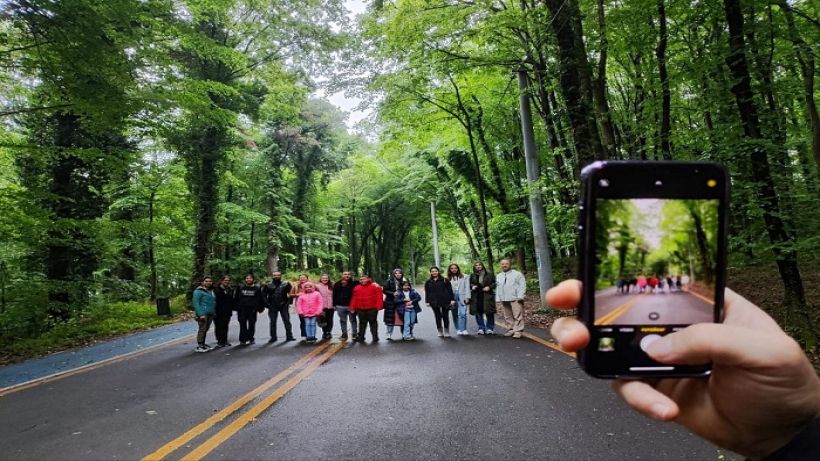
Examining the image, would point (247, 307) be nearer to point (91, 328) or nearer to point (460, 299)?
point (460, 299)

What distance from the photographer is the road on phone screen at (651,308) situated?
1425 mm

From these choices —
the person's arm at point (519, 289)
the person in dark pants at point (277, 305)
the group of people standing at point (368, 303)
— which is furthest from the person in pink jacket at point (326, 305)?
the person's arm at point (519, 289)

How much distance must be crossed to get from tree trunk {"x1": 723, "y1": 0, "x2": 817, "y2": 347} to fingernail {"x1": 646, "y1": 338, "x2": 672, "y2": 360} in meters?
6.65

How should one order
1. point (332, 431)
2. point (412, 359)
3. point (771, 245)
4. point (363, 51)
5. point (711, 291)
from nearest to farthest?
point (711, 291) < point (332, 431) < point (771, 245) < point (412, 359) < point (363, 51)

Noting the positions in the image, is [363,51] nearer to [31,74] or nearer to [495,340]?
[31,74]

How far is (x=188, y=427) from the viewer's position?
488cm

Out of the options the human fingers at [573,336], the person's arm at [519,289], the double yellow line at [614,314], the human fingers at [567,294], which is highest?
the human fingers at [567,294]

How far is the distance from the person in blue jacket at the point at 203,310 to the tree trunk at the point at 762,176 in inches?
445

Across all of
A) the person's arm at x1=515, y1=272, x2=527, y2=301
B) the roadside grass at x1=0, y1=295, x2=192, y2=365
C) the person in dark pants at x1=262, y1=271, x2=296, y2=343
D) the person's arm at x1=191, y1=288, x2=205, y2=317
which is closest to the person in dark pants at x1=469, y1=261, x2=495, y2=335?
the person's arm at x1=515, y1=272, x2=527, y2=301

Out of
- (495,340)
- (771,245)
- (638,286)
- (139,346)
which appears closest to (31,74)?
(139,346)

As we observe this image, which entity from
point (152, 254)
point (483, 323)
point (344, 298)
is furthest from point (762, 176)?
point (152, 254)

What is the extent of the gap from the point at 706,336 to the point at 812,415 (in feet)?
1.43

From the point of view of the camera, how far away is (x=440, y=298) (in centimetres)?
1112

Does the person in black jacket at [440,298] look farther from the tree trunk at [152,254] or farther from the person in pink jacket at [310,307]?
the tree trunk at [152,254]
